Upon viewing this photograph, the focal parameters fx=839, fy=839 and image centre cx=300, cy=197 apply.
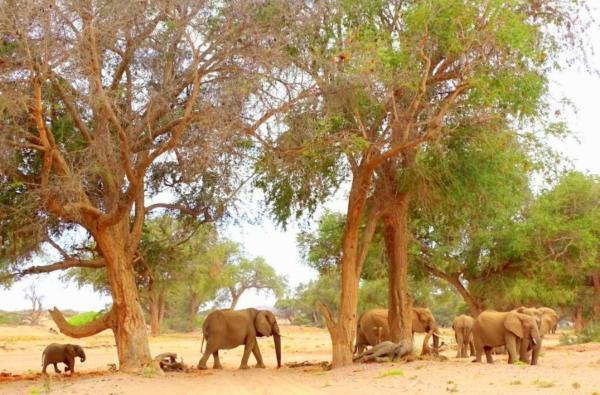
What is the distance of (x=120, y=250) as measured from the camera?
1866 cm

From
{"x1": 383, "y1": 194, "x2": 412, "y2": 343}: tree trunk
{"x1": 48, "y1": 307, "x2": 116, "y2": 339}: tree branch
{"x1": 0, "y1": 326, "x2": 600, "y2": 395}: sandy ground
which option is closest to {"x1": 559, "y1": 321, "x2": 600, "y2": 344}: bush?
{"x1": 0, "y1": 326, "x2": 600, "y2": 395}: sandy ground

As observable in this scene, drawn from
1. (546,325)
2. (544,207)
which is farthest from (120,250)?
(544,207)

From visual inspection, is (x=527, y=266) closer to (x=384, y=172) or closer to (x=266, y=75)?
(x=384, y=172)

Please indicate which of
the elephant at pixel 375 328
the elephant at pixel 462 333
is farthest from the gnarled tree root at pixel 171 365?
the elephant at pixel 462 333

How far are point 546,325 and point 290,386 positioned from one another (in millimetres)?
13211

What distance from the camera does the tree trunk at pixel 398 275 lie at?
2158cm

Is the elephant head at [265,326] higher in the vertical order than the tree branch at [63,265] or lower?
lower

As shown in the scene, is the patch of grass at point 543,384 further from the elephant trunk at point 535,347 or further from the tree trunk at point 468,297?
the tree trunk at point 468,297

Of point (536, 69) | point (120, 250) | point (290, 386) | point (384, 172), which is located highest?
point (536, 69)

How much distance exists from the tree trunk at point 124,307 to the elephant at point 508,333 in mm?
8271

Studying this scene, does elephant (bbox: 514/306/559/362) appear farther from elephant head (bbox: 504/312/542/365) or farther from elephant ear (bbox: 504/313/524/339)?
elephant ear (bbox: 504/313/524/339)

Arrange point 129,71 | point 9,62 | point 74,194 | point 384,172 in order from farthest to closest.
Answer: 1. point 384,172
2. point 129,71
3. point 74,194
4. point 9,62

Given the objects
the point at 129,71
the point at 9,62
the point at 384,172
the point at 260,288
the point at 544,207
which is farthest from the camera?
the point at 260,288

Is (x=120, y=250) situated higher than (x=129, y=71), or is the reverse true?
(x=129, y=71)
